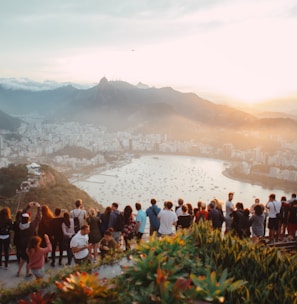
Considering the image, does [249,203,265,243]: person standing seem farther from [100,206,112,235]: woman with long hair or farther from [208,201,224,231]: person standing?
[100,206,112,235]: woman with long hair

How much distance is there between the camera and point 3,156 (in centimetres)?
7000

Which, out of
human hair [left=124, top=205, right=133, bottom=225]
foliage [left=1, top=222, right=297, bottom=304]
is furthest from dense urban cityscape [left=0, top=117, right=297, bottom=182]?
foliage [left=1, top=222, right=297, bottom=304]

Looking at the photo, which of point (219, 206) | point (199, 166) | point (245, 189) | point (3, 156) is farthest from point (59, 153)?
point (219, 206)

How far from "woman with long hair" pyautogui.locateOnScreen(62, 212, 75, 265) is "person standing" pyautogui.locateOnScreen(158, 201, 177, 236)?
1.20 m

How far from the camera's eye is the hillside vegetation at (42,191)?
62.1ft

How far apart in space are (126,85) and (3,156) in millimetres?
94169

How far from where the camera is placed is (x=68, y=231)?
4336 millimetres

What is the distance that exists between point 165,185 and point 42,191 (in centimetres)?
3594

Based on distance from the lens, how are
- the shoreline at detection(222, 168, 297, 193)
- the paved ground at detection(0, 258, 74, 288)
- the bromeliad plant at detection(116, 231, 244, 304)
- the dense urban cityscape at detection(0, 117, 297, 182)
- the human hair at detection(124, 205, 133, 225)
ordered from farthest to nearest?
the dense urban cityscape at detection(0, 117, 297, 182) < the shoreline at detection(222, 168, 297, 193) < the human hair at detection(124, 205, 133, 225) < the paved ground at detection(0, 258, 74, 288) < the bromeliad plant at detection(116, 231, 244, 304)

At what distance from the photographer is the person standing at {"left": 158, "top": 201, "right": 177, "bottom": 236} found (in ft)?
15.3

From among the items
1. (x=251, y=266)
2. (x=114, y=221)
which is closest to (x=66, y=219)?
(x=114, y=221)

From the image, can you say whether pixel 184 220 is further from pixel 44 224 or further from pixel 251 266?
pixel 44 224

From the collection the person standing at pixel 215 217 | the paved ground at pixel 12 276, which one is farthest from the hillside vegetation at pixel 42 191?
the person standing at pixel 215 217

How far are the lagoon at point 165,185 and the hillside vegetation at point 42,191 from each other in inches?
642
